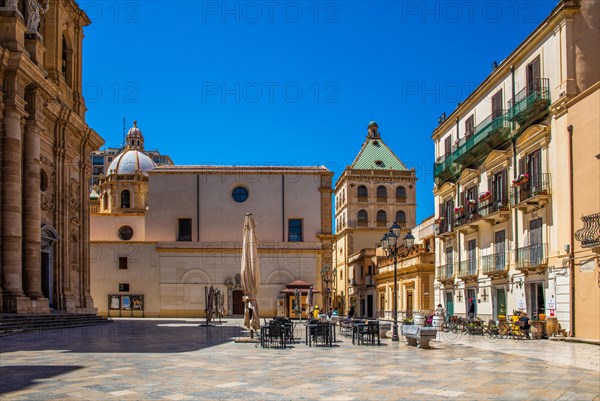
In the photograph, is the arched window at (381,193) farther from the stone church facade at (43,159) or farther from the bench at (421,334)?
the bench at (421,334)

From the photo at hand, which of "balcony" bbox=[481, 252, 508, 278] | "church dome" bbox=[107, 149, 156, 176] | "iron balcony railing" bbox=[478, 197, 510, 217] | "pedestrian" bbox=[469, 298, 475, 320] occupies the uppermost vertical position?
"church dome" bbox=[107, 149, 156, 176]

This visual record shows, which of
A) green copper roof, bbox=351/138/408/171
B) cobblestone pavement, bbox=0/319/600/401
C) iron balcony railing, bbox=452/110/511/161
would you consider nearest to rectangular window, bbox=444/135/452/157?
iron balcony railing, bbox=452/110/511/161

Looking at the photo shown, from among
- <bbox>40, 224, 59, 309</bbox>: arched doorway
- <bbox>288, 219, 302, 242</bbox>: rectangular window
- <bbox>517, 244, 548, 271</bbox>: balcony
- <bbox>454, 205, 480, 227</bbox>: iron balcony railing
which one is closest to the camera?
<bbox>517, 244, 548, 271</bbox>: balcony

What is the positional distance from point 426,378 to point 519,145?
53.5ft

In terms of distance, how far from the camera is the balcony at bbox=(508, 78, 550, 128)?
24172 mm

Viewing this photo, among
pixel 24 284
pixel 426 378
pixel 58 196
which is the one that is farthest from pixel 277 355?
pixel 58 196

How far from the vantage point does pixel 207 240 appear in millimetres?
51250

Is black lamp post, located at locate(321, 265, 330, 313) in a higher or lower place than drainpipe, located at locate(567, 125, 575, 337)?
lower

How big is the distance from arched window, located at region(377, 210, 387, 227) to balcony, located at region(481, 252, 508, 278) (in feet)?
154

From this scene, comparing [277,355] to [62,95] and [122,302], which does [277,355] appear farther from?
[122,302]

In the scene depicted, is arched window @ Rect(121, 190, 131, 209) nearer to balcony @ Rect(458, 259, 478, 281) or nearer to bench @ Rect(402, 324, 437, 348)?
balcony @ Rect(458, 259, 478, 281)

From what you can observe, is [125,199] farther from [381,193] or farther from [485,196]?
[485,196]

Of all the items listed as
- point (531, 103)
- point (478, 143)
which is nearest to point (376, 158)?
point (478, 143)

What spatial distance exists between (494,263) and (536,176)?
5047 mm
